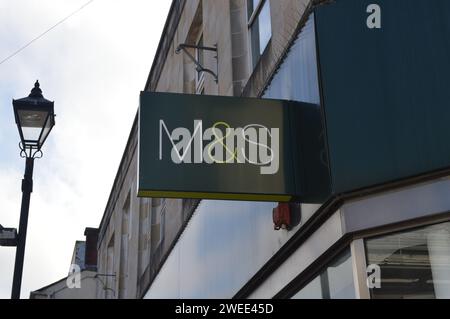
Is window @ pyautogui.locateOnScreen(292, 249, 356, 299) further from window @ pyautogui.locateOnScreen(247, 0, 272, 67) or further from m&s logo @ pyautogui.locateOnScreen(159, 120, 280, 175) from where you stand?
window @ pyautogui.locateOnScreen(247, 0, 272, 67)

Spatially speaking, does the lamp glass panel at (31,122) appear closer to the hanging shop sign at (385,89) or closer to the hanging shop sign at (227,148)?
the hanging shop sign at (227,148)

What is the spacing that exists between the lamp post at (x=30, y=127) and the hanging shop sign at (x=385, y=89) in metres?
3.09

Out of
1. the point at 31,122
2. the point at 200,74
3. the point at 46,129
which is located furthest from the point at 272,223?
the point at 200,74

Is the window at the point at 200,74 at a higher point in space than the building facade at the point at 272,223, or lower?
higher

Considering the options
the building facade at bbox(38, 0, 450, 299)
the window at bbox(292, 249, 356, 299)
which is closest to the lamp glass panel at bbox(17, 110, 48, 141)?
the building facade at bbox(38, 0, 450, 299)

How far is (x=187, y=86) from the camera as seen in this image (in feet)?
51.1

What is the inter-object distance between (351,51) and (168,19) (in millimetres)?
11202

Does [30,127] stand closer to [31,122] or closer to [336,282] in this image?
[31,122]

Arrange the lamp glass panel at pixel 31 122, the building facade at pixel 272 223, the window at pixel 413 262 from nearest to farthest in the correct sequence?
the window at pixel 413 262, the building facade at pixel 272 223, the lamp glass panel at pixel 31 122

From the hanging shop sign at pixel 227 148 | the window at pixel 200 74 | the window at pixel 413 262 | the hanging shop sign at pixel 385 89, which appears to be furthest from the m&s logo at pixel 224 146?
the window at pixel 200 74

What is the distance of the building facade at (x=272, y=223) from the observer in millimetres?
6496

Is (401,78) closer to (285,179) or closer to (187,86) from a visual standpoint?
(285,179)

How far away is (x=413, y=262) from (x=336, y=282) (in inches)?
36.2

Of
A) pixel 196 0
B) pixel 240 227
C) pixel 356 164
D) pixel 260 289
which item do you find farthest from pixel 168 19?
pixel 356 164
